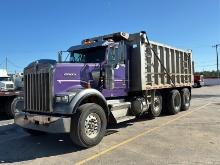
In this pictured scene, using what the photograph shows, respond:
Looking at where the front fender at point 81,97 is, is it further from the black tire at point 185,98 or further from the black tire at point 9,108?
the black tire at point 185,98

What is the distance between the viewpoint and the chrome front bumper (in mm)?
8133

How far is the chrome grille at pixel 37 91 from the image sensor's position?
8.70 meters

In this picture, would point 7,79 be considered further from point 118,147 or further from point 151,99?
point 118,147

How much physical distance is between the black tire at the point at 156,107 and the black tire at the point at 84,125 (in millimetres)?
4693

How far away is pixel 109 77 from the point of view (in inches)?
403

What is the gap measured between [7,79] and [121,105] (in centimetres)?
1228

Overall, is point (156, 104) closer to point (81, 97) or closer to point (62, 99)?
point (81, 97)

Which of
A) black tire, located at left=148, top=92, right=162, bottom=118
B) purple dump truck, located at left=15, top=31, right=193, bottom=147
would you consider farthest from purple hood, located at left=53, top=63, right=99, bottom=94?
black tire, located at left=148, top=92, right=162, bottom=118

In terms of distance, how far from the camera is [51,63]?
880 cm

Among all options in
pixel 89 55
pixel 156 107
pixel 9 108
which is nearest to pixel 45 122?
pixel 89 55

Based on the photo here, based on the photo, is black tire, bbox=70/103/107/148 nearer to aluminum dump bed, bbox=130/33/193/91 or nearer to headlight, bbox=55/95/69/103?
headlight, bbox=55/95/69/103

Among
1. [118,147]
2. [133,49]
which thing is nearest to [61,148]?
[118,147]

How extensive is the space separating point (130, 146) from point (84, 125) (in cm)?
123

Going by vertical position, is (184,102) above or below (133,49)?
below
